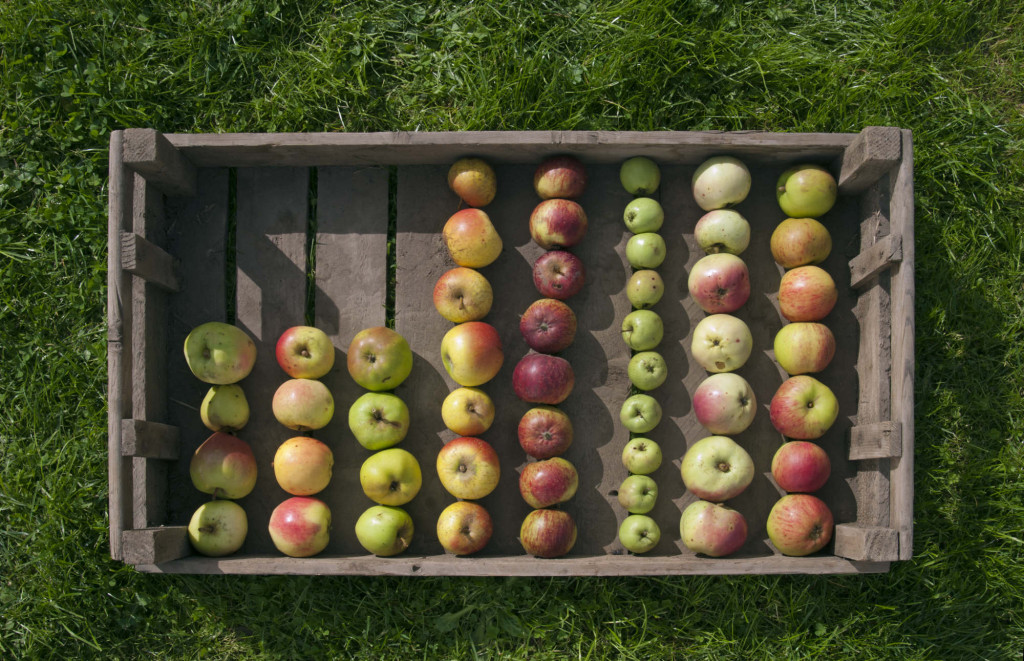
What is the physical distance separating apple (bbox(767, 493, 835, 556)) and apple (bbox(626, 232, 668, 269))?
61.4 inches

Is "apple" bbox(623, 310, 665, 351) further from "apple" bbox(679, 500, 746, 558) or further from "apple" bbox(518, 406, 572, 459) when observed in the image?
"apple" bbox(679, 500, 746, 558)

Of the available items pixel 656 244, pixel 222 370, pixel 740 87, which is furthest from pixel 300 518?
pixel 740 87

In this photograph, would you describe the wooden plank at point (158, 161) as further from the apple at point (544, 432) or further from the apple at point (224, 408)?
the apple at point (544, 432)

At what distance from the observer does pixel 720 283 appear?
13.2 ft

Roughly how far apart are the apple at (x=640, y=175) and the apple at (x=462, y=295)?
1.04 meters

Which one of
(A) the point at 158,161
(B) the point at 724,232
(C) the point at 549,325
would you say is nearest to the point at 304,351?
(A) the point at 158,161

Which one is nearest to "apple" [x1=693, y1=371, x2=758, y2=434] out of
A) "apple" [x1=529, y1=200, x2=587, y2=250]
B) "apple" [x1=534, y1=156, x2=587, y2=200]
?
"apple" [x1=529, y1=200, x2=587, y2=250]

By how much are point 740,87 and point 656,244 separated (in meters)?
1.32

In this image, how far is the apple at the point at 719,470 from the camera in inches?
156

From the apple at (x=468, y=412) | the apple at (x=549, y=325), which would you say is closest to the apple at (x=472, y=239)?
the apple at (x=549, y=325)

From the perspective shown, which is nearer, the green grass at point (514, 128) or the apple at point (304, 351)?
the apple at point (304, 351)

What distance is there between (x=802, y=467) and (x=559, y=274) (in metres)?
1.75

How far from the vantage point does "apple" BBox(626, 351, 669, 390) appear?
13.2 feet

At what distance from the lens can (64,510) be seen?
4.41 meters
